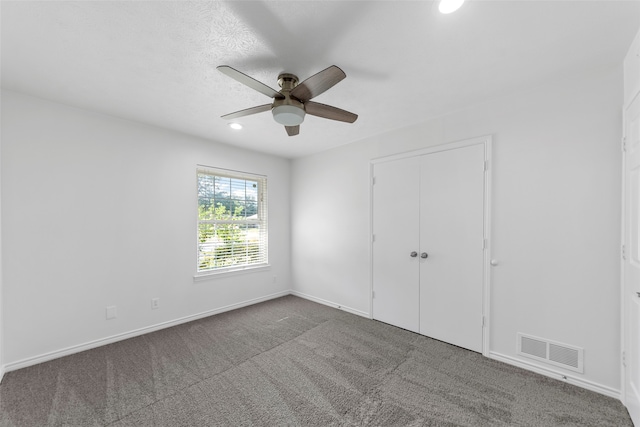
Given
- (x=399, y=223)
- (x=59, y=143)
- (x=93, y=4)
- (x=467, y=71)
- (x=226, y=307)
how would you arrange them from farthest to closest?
1. (x=226, y=307)
2. (x=399, y=223)
3. (x=59, y=143)
4. (x=467, y=71)
5. (x=93, y=4)

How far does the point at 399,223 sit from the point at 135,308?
3311 mm

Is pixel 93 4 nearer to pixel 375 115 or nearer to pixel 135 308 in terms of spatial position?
pixel 375 115

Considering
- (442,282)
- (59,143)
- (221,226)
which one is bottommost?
(442,282)

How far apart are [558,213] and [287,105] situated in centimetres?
240

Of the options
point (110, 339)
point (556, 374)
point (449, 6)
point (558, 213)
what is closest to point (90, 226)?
point (110, 339)

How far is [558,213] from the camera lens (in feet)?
6.99

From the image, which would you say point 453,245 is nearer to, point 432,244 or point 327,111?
point 432,244

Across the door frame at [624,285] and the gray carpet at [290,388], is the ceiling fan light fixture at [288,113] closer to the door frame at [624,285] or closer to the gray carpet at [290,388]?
the gray carpet at [290,388]

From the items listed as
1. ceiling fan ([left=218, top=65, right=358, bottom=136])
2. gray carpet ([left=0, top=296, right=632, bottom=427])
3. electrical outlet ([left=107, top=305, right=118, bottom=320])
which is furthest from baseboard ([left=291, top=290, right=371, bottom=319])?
ceiling fan ([left=218, top=65, right=358, bottom=136])

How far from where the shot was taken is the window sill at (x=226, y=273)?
3.51 m

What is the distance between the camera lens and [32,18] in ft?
4.81

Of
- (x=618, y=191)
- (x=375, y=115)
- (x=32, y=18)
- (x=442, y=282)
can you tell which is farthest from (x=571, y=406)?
(x=32, y=18)

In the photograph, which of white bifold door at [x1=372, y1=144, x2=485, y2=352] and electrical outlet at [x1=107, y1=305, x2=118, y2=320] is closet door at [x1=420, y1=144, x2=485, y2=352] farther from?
electrical outlet at [x1=107, y1=305, x2=118, y2=320]

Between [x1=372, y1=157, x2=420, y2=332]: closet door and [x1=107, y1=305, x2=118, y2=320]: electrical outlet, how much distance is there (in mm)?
3068
